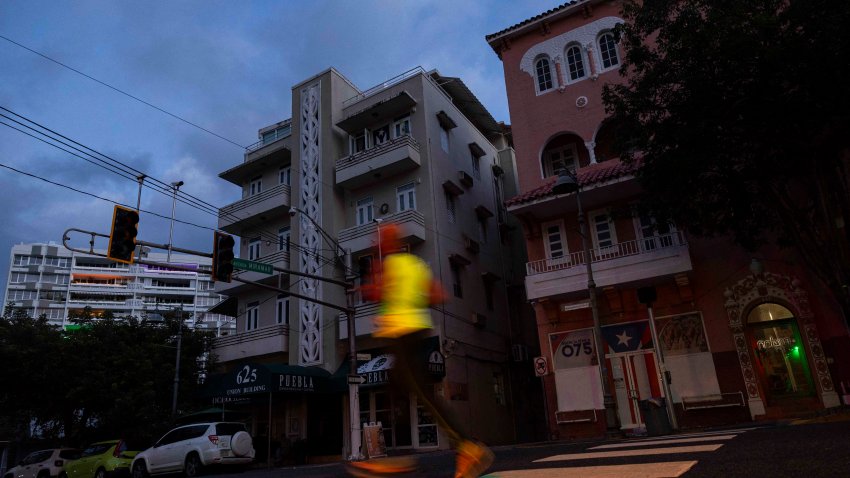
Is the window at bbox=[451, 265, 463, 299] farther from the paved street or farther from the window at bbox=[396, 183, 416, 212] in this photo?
the paved street

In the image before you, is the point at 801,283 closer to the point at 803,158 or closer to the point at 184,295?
the point at 803,158

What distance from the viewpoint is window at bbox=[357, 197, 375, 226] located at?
26859mm

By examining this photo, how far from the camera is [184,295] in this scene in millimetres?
103562

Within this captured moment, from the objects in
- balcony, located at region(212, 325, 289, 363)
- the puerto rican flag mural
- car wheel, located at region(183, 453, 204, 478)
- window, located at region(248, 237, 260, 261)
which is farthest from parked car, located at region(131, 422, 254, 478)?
window, located at region(248, 237, 260, 261)

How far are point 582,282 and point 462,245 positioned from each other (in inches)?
309

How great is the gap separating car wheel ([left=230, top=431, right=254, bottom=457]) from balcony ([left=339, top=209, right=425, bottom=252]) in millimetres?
9284

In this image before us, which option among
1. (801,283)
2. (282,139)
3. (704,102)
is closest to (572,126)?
(704,102)

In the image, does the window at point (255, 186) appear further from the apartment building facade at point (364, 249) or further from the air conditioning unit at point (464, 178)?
the air conditioning unit at point (464, 178)

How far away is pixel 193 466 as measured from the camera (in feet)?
54.1

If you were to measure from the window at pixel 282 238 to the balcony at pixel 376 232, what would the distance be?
440 cm

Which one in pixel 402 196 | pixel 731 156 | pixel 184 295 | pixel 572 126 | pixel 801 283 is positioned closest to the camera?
pixel 731 156

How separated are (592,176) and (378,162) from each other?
10.1 metres

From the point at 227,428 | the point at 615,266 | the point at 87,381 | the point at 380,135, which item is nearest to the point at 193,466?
the point at 227,428

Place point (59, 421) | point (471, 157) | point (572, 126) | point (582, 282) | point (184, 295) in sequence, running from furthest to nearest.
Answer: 1. point (184, 295)
2. point (471, 157)
3. point (59, 421)
4. point (572, 126)
5. point (582, 282)
